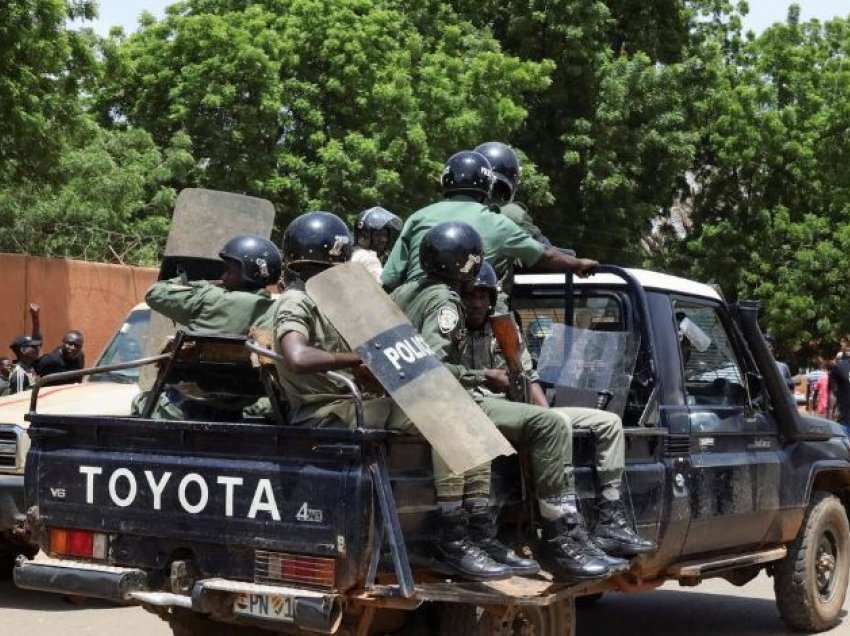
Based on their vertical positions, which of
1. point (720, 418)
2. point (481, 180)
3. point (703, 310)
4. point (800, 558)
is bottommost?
point (800, 558)

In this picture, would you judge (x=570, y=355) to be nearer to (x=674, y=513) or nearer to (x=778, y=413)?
(x=674, y=513)

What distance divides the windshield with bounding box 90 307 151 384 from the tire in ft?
15.7

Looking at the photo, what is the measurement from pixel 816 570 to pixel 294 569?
438 centimetres

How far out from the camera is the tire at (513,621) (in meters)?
5.68

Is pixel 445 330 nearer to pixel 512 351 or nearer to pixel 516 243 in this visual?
pixel 512 351

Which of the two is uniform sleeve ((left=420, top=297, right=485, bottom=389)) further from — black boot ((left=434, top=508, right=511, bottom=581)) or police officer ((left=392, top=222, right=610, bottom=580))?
black boot ((left=434, top=508, right=511, bottom=581))

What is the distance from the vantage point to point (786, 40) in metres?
34.7

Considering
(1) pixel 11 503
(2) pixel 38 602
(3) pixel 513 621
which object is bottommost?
(2) pixel 38 602

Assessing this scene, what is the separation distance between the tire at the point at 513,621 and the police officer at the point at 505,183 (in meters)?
2.06

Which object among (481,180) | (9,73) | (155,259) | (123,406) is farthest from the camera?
(155,259)

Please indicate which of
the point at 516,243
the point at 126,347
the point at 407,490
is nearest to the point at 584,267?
the point at 516,243

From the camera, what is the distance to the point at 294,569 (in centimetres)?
538

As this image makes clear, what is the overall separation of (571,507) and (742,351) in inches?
97.4

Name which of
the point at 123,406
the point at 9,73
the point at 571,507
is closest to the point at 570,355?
the point at 571,507
